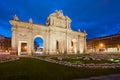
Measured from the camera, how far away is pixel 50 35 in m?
38.5

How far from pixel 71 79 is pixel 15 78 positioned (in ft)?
9.42

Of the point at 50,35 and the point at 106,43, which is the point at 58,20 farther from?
the point at 106,43

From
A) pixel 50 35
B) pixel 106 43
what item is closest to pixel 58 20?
pixel 50 35

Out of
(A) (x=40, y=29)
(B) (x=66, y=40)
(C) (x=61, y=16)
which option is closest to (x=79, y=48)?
(B) (x=66, y=40)

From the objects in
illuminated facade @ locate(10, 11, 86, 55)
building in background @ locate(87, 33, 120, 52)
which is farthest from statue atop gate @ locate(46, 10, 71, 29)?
building in background @ locate(87, 33, 120, 52)

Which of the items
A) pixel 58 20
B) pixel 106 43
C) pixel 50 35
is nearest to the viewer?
pixel 50 35

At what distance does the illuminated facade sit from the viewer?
104 ft

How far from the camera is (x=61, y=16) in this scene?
42.4 metres

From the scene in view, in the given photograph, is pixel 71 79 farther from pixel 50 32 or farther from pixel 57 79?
pixel 50 32

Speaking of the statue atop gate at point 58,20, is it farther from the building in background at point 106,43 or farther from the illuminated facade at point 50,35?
the building in background at point 106,43

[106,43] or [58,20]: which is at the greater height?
[58,20]

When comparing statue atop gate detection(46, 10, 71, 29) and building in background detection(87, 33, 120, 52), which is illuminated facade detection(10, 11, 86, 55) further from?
building in background detection(87, 33, 120, 52)

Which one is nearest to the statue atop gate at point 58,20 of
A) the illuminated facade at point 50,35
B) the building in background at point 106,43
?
the illuminated facade at point 50,35

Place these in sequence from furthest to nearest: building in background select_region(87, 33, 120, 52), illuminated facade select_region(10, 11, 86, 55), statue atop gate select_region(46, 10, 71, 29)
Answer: building in background select_region(87, 33, 120, 52)
statue atop gate select_region(46, 10, 71, 29)
illuminated facade select_region(10, 11, 86, 55)
